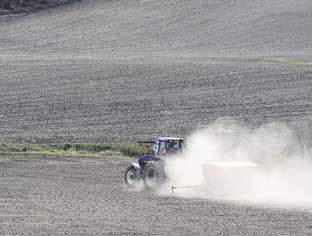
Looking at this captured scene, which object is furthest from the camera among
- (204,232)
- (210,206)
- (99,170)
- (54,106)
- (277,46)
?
(277,46)

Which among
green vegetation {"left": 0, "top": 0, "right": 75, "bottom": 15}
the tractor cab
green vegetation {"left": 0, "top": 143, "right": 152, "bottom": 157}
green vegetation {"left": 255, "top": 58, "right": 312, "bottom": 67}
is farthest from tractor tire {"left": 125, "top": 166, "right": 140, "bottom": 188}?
green vegetation {"left": 0, "top": 0, "right": 75, "bottom": 15}

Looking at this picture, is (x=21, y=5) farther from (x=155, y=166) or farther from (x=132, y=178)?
(x=155, y=166)

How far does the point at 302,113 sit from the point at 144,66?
13907mm

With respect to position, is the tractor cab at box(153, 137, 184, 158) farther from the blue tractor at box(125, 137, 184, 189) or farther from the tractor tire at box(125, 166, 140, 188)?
the tractor tire at box(125, 166, 140, 188)

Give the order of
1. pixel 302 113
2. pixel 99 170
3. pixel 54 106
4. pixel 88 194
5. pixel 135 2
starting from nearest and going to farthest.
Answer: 1. pixel 88 194
2. pixel 99 170
3. pixel 302 113
4. pixel 54 106
5. pixel 135 2

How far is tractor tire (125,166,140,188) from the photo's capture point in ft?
89.5

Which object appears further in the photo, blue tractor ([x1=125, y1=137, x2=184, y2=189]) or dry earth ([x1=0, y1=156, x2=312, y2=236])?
blue tractor ([x1=125, y1=137, x2=184, y2=189])

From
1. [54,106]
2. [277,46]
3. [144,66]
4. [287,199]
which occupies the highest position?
[277,46]

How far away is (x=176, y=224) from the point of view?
20.2 meters

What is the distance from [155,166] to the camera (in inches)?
1041

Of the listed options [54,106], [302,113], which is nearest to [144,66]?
[54,106]

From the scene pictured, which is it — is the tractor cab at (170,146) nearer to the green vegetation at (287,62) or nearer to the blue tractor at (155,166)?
the blue tractor at (155,166)

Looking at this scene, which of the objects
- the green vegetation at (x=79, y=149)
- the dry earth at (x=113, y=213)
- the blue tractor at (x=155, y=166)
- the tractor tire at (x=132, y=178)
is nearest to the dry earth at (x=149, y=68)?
the green vegetation at (x=79, y=149)

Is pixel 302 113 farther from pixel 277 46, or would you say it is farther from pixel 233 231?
pixel 233 231
